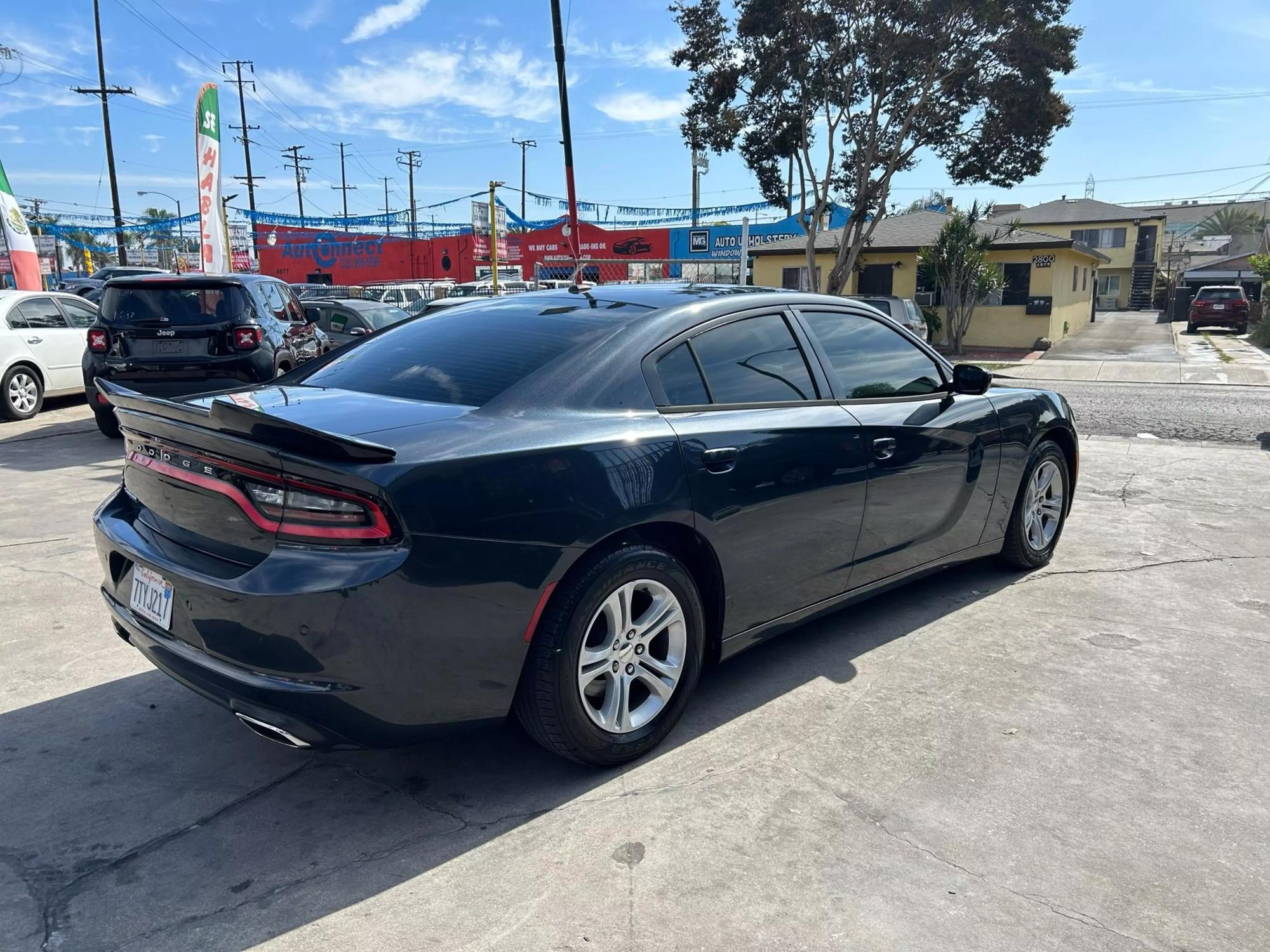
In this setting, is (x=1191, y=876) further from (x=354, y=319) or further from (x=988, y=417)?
(x=354, y=319)

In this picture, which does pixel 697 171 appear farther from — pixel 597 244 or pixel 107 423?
pixel 107 423

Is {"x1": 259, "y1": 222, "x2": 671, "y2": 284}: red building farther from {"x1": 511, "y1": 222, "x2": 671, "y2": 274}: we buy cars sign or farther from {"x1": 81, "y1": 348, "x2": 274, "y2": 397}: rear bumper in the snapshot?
{"x1": 81, "y1": 348, "x2": 274, "y2": 397}: rear bumper

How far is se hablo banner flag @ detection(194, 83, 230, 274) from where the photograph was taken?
17578 mm

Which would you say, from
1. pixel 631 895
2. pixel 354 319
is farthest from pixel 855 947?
pixel 354 319

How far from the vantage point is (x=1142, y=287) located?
5606cm

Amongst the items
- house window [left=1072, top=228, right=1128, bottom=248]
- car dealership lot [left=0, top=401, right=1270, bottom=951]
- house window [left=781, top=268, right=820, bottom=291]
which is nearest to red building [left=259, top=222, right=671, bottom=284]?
house window [left=781, top=268, right=820, bottom=291]

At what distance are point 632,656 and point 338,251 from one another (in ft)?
141

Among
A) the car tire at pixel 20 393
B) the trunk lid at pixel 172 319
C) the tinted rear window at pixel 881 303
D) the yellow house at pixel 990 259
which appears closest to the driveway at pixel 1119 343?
the yellow house at pixel 990 259

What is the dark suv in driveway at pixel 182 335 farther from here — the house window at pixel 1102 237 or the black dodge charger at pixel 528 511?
the house window at pixel 1102 237

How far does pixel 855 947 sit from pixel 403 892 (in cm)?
118

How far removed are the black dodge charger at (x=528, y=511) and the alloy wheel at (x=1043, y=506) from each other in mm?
1022

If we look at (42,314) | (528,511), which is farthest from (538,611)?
(42,314)

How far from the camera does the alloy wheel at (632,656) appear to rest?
2967 millimetres

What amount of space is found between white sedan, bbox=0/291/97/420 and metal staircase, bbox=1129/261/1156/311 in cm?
5754
